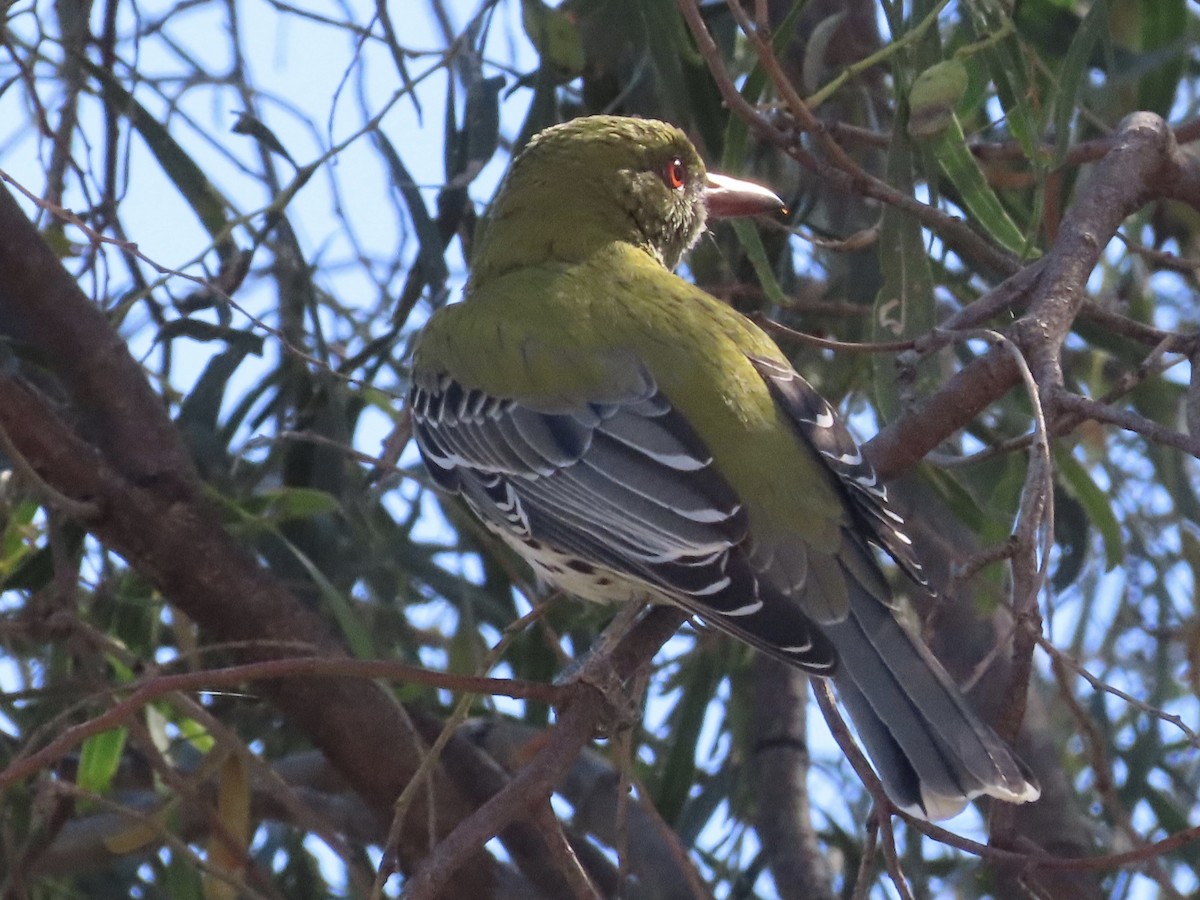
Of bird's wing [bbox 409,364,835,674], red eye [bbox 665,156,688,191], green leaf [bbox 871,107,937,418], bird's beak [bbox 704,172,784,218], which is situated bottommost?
bird's wing [bbox 409,364,835,674]

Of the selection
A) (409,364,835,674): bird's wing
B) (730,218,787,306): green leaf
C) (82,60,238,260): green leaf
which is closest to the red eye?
(730,218,787,306): green leaf

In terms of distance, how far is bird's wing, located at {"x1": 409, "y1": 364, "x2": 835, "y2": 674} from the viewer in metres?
2.52

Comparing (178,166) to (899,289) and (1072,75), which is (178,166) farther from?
(1072,75)

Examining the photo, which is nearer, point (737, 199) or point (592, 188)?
point (737, 199)

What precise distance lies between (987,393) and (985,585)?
3.21 ft

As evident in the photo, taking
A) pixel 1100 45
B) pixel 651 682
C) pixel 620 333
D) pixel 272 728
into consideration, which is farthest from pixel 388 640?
pixel 1100 45

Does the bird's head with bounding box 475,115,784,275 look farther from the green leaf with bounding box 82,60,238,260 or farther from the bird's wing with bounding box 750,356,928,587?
the bird's wing with bounding box 750,356,928,587

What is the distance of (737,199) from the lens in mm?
3650

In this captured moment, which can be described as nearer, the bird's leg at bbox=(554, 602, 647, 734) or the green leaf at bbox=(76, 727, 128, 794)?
the bird's leg at bbox=(554, 602, 647, 734)

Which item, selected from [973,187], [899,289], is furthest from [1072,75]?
[899,289]

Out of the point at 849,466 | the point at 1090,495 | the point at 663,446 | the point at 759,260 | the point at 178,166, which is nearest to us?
the point at 849,466

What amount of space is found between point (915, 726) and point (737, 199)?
1512mm

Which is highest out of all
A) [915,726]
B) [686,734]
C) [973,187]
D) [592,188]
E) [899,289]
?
[592,188]

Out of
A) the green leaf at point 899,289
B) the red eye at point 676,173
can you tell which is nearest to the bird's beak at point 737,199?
the red eye at point 676,173
